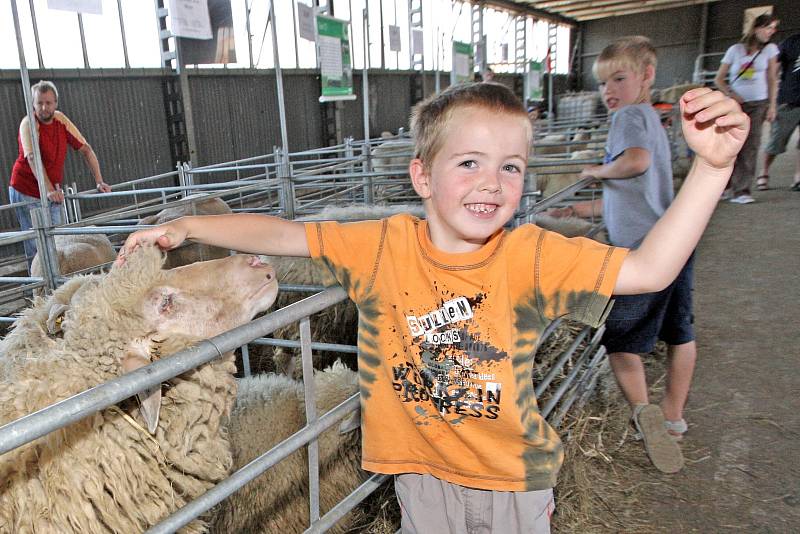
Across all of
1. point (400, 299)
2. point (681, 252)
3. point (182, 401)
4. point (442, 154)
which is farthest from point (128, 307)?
point (681, 252)

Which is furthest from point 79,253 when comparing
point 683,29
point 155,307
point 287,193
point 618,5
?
point 683,29

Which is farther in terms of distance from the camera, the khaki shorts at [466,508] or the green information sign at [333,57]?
the green information sign at [333,57]

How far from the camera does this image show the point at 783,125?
793 cm

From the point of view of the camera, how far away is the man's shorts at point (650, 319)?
96.0 inches

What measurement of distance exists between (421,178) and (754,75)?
7.52m

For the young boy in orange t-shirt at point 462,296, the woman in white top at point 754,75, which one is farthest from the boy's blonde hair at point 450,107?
the woman in white top at point 754,75

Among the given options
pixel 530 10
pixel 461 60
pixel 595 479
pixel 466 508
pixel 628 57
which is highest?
pixel 530 10

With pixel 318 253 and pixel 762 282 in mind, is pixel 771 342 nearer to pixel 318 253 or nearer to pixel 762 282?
pixel 762 282

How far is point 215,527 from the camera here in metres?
2.08

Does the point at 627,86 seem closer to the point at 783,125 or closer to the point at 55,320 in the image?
the point at 55,320

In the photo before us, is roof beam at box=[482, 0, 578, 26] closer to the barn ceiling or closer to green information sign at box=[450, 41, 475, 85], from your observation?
the barn ceiling

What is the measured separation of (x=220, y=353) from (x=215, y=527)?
4.11ft

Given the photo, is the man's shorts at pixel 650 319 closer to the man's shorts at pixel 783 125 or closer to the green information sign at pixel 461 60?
the man's shorts at pixel 783 125

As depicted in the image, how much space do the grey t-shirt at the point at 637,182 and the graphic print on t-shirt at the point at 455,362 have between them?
1.38m
